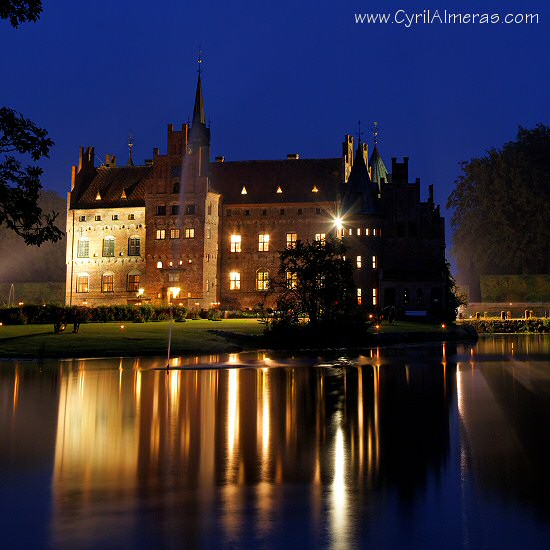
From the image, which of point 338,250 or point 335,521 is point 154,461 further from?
point 338,250

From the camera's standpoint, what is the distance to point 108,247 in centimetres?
8331

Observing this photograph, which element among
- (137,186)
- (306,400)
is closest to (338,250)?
(306,400)

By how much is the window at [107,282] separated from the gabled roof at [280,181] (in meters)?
13.0

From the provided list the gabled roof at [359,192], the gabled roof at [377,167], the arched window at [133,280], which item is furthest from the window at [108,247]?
the gabled roof at [377,167]

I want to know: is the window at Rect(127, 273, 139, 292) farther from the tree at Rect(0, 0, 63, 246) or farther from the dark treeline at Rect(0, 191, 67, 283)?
the tree at Rect(0, 0, 63, 246)

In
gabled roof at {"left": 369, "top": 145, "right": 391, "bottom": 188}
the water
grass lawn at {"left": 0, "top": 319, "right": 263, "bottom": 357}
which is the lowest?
the water

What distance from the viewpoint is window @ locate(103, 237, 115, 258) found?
3263 inches

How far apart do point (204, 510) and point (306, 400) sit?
10.4 m

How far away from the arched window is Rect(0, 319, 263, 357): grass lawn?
33.6 meters

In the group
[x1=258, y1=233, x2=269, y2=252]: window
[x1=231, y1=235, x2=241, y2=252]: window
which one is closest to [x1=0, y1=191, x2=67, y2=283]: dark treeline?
[x1=231, y1=235, x2=241, y2=252]: window

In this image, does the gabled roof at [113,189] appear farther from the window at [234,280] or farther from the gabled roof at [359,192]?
the gabled roof at [359,192]

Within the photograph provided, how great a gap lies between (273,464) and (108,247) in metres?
73.4

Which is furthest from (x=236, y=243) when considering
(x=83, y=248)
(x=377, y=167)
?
→ (x=377, y=167)

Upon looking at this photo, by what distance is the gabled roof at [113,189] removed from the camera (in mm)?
83812
